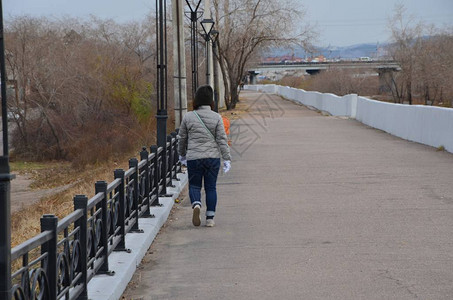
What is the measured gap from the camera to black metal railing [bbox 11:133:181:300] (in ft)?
14.5

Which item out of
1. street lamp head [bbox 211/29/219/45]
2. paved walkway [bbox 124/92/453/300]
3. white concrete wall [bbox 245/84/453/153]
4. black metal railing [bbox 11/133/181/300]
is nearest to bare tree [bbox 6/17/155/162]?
street lamp head [bbox 211/29/219/45]

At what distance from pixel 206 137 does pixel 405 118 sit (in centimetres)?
1655

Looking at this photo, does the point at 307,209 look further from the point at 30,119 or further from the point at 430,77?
the point at 430,77

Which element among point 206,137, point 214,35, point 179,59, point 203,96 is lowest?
point 206,137

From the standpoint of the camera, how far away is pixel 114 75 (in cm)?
4259

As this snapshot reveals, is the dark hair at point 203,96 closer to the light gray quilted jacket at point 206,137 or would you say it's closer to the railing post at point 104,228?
the light gray quilted jacket at point 206,137

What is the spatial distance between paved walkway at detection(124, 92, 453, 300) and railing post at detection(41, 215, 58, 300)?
180 cm

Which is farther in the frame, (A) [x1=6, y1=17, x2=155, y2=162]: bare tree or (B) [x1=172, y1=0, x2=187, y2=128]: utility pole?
(A) [x1=6, y1=17, x2=155, y2=162]: bare tree

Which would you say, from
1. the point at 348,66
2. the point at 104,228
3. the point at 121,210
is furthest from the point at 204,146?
the point at 348,66

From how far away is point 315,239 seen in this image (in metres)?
8.68

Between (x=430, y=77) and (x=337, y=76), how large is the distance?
2736 cm

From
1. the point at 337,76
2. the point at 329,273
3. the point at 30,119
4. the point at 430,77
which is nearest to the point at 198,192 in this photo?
the point at 329,273

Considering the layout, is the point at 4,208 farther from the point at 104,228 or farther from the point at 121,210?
the point at 121,210

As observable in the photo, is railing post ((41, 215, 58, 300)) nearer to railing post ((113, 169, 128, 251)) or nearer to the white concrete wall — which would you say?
railing post ((113, 169, 128, 251))
